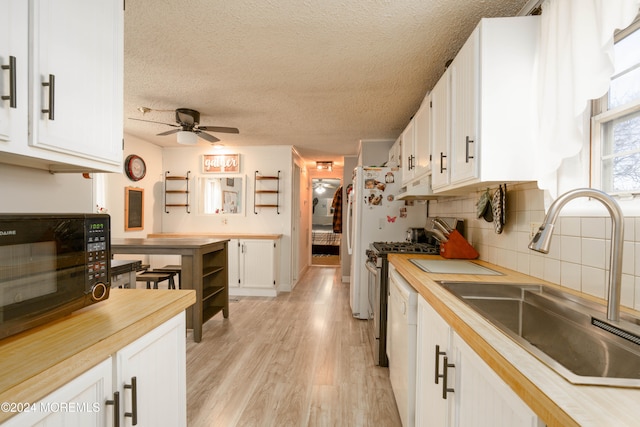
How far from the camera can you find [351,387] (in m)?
2.10

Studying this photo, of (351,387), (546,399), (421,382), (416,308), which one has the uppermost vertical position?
(546,399)

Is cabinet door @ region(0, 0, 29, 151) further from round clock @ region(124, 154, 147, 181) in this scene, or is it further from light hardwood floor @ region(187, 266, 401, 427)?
round clock @ region(124, 154, 147, 181)

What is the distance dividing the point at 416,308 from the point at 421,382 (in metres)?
0.34

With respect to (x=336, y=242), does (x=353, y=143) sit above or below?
above

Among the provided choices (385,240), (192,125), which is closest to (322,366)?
(385,240)

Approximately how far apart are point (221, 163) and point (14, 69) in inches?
167

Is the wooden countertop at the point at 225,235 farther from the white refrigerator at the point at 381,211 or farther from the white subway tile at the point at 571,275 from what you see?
the white subway tile at the point at 571,275

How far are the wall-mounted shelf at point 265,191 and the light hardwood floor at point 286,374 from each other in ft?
5.82

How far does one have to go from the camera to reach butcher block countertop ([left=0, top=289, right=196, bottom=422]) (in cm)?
57

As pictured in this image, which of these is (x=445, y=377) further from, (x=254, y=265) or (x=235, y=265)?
(x=235, y=265)

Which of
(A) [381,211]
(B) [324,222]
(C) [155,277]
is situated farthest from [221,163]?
(B) [324,222]

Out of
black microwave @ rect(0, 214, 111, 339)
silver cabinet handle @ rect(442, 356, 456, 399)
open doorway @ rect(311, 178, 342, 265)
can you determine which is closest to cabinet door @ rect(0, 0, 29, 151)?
black microwave @ rect(0, 214, 111, 339)

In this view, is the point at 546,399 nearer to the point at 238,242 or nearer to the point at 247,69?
the point at 247,69

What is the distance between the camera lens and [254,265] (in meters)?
4.45
